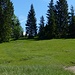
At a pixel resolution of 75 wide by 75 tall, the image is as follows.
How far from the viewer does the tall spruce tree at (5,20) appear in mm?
74062

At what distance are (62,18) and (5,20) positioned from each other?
62.7 ft

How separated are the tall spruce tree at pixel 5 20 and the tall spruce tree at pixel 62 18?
15.0 meters

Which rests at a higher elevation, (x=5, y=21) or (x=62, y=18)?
(x=62, y=18)

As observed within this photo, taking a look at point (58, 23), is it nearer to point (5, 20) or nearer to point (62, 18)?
point (62, 18)

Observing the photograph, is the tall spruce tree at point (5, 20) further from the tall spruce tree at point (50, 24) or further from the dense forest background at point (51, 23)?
the tall spruce tree at point (50, 24)

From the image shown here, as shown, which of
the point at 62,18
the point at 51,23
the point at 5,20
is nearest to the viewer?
the point at 5,20

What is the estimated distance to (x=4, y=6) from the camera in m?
78.9

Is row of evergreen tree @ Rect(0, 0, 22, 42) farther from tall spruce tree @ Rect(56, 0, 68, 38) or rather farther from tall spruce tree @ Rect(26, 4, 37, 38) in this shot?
tall spruce tree @ Rect(26, 4, 37, 38)

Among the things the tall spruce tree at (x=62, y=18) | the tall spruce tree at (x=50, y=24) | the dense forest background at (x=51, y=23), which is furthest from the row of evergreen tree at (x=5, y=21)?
the tall spruce tree at (x=62, y=18)

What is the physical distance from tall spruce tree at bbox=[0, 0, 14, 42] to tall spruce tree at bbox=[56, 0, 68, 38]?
49.3 ft

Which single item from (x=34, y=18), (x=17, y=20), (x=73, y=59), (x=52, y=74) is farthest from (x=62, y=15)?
(x=52, y=74)

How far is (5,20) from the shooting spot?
7656 centimetres

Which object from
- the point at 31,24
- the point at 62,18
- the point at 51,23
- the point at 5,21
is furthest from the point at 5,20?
the point at 31,24

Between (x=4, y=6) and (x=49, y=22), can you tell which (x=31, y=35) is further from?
(x=4, y=6)
